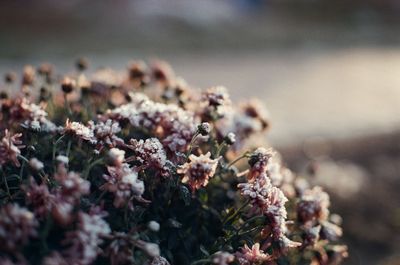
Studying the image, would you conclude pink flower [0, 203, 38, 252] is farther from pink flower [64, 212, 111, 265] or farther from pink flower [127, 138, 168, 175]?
pink flower [127, 138, 168, 175]

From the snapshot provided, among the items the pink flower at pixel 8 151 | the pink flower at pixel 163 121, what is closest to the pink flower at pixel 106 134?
the pink flower at pixel 163 121

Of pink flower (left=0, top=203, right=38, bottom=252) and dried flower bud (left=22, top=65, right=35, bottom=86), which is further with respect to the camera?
dried flower bud (left=22, top=65, right=35, bottom=86)

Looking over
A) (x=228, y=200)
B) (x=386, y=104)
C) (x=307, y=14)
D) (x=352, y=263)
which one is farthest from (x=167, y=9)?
(x=228, y=200)

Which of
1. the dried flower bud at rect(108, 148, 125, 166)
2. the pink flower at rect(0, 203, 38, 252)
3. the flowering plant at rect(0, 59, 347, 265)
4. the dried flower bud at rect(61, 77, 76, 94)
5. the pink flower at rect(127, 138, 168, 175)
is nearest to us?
the pink flower at rect(0, 203, 38, 252)

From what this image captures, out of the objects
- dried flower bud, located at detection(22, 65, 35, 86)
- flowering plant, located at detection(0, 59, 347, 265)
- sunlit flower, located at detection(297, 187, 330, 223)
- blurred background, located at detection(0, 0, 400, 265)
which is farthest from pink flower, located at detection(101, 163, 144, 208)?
blurred background, located at detection(0, 0, 400, 265)

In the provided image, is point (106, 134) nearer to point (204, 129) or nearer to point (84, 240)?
point (204, 129)

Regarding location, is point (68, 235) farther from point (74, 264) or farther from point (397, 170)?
point (397, 170)

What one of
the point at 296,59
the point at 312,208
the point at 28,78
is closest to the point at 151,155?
the point at 312,208
